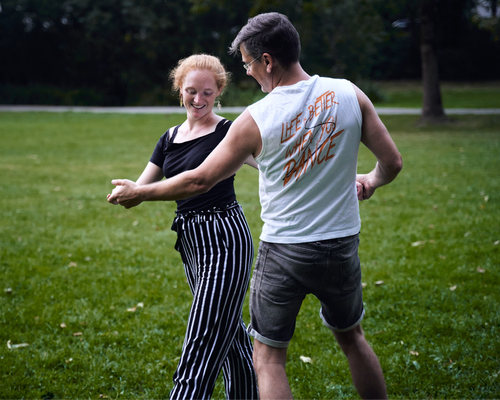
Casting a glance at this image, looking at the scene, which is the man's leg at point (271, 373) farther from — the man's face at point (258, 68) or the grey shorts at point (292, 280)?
the man's face at point (258, 68)

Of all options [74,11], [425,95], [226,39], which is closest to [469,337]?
[425,95]

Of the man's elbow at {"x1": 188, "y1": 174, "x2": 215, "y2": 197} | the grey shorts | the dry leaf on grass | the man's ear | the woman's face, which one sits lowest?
the dry leaf on grass

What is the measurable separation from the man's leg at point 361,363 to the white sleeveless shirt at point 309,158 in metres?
0.57

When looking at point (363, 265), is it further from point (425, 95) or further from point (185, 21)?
point (185, 21)

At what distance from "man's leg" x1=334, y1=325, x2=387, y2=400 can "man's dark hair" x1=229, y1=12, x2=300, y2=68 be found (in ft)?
4.44

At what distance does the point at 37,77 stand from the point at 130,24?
919cm

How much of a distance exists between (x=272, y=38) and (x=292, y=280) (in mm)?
1061

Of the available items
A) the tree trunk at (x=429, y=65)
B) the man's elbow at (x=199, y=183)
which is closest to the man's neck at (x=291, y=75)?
the man's elbow at (x=199, y=183)

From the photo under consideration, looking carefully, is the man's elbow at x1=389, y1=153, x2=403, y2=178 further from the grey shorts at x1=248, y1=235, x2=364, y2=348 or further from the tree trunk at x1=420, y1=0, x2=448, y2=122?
the tree trunk at x1=420, y1=0, x2=448, y2=122

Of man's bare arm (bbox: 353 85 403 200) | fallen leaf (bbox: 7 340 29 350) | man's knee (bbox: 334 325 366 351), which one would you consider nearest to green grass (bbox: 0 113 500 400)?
fallen leaf (bbox: 7 340 29 350)

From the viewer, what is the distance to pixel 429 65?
771 inches

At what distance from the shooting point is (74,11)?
122 feet

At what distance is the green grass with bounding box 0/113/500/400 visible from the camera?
11.8 ft

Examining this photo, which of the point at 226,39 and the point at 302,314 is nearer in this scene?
the point at 302,314
